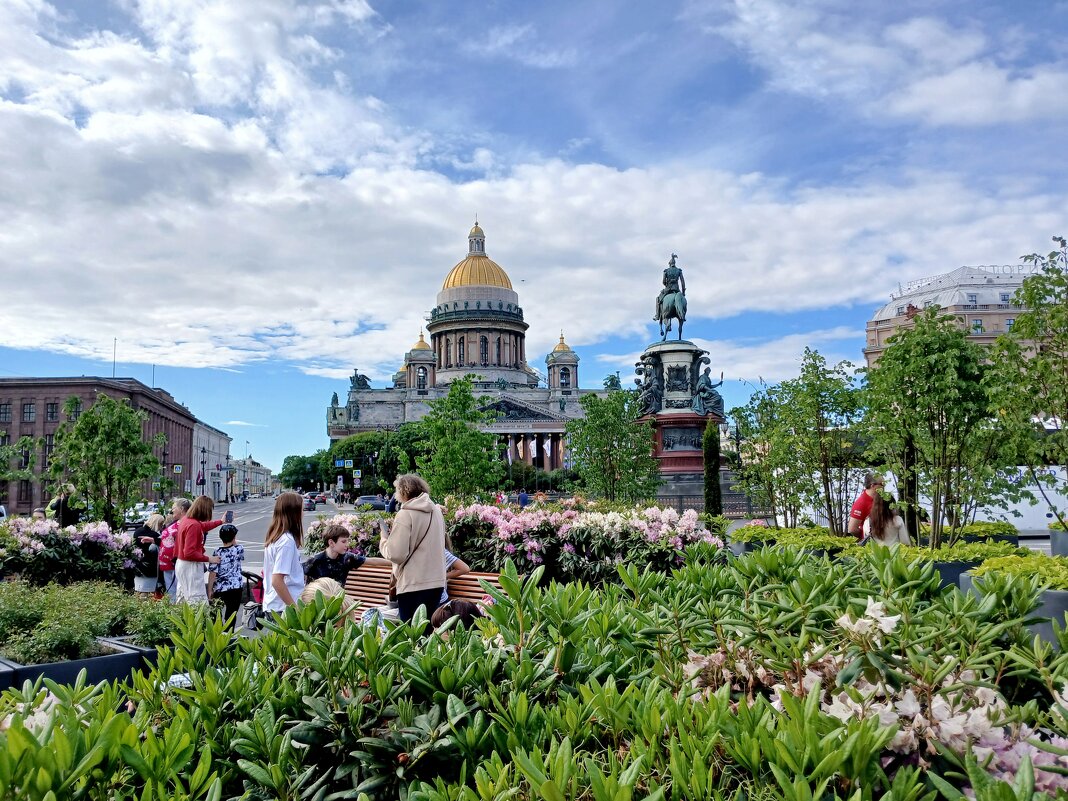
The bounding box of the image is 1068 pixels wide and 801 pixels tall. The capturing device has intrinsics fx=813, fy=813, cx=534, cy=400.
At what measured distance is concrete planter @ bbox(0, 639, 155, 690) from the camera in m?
5.44

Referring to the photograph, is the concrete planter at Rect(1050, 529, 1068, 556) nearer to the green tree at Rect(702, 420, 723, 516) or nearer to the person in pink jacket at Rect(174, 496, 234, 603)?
the green tree at Rect(702, 420, 723, 516)

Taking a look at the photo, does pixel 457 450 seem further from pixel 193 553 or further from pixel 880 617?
pixel 880 617

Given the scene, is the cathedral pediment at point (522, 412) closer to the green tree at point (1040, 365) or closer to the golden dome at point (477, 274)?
the golden dome at point (477, 274)

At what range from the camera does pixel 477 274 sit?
117125mm

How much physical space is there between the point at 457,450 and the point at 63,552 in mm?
7124

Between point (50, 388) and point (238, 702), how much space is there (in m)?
91.8

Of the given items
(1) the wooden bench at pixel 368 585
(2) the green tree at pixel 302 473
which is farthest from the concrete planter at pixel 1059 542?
(2) the green tree at pixel 302 473

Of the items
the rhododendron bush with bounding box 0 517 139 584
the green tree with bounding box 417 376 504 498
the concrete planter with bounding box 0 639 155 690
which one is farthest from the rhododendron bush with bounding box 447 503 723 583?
the rhododendron bush with bounding box 0 517 139 584

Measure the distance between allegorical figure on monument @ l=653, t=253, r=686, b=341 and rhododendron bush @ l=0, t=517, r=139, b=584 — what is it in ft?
111

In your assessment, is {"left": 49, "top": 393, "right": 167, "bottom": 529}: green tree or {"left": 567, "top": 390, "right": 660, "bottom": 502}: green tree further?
{"left": 567, "top": 390, "right": 660, "bottom": 502}: green tree

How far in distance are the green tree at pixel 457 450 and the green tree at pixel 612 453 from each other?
11.1 meters

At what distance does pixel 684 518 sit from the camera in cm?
1091

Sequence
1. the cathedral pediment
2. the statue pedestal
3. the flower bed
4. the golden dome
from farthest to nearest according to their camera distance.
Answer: the golden dome → the cathedral pediment → the statue pedestal → the flower bed

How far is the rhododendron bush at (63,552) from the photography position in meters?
11.9
